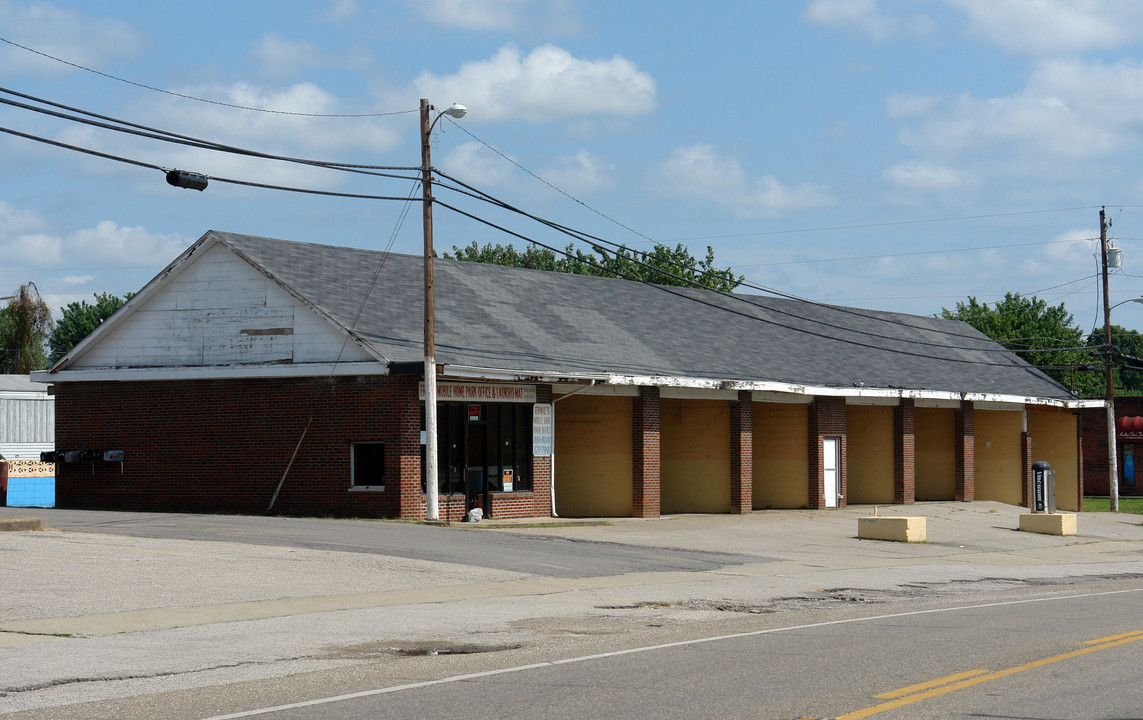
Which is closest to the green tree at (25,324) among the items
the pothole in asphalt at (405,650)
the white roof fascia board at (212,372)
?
the white roof fascia board at (212,372)

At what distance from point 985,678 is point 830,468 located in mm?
27725

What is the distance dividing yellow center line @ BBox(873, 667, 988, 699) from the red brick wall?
60.1 ft

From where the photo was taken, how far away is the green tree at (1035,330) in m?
82.4

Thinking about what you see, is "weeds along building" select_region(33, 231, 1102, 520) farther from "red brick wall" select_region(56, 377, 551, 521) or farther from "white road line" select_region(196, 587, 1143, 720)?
"white road line" select_region(196, 587, 1143, 720)

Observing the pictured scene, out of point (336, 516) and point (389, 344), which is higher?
point (389, 344)

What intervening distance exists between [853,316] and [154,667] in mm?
40905

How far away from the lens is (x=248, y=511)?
29.6 metres

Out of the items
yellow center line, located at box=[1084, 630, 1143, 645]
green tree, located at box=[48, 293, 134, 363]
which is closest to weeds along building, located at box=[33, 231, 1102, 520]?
yellow center line, located at box=[1084, 630, 1143, 645]

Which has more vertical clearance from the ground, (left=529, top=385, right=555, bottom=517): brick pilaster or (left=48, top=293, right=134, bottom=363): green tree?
(left=48, top=293, right=134, bottom=363): green tree

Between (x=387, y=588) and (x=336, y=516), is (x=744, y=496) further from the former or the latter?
(x=387, y=588)

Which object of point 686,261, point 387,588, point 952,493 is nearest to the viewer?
point 387,588

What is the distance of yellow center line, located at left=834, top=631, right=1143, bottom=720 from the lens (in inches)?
348

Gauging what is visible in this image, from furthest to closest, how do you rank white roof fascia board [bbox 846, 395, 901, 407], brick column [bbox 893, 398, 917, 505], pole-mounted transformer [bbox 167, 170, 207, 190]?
1. brick column [bbox 893, 398, 917, 505]
2. white roof fascia board [bbox 846, 395, 901, 407]
3. pole-mounted transformer [bbox 167, 170, 207, 190]

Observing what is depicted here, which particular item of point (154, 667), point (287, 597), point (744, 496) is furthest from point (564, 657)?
point (744, 496)
